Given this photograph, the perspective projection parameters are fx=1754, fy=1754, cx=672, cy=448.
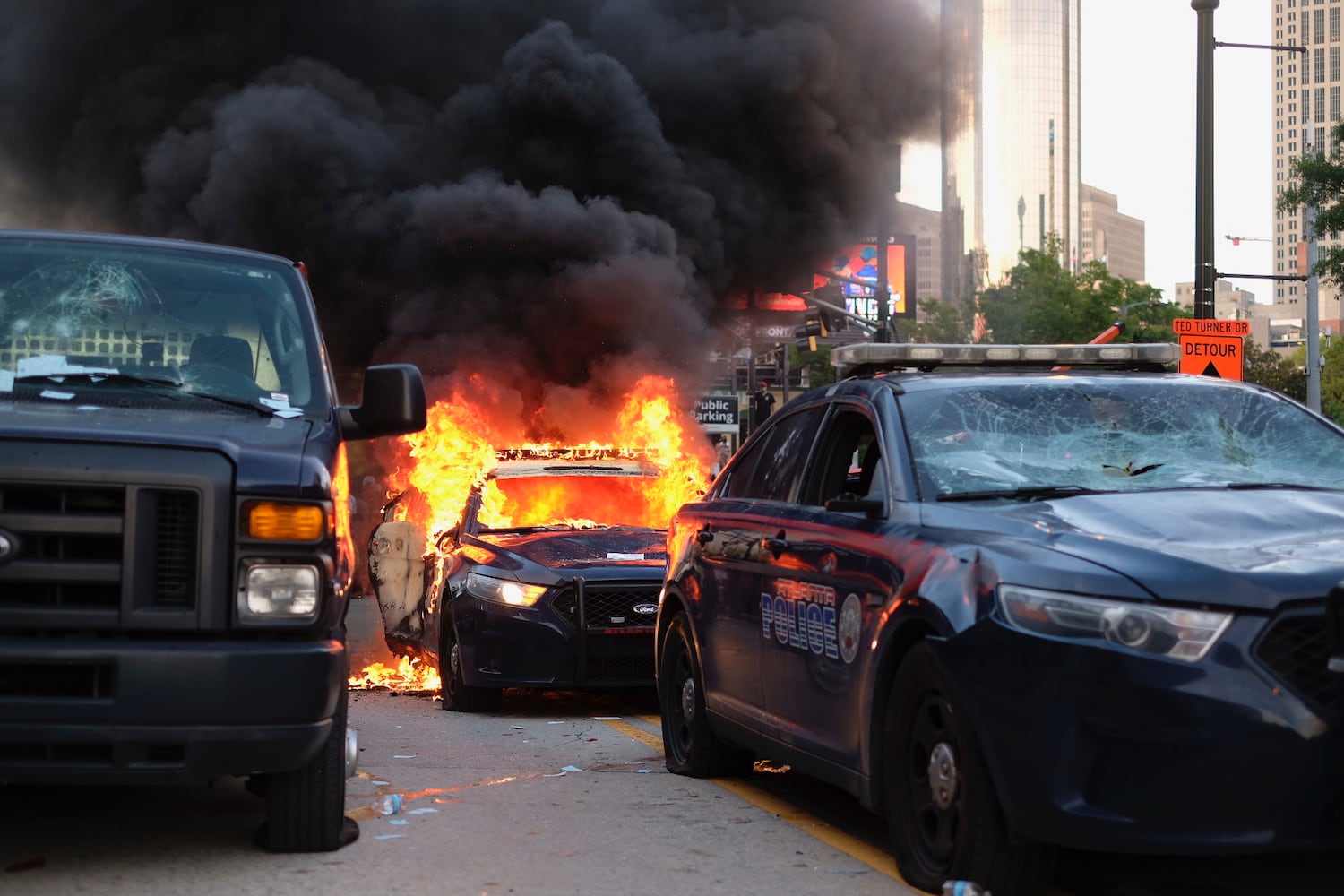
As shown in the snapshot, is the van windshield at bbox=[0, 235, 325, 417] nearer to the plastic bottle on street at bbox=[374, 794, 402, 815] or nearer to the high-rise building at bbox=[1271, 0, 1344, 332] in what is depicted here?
the plastic bottle on street at bbox=[374, 794, 402, 815]

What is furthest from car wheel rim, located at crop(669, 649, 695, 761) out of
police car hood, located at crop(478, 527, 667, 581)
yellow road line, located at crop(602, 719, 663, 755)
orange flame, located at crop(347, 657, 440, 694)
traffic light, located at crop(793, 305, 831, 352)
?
traffic light, located at crop(793, 305, 831, 352)

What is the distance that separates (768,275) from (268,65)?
7.96 meters

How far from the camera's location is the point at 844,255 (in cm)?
2897

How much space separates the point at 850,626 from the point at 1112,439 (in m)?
1.05

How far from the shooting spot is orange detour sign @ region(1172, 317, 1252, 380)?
14589 mm

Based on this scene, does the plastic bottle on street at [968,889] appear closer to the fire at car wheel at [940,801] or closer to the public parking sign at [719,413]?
the fire at car wheel at [940,801]

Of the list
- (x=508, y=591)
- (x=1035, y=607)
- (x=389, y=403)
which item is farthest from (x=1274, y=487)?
(x=508, y=591)

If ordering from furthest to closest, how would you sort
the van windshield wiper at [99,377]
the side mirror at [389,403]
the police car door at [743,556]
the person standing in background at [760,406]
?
the person standing in background at [760,406] → the police car door at [743,556] → the side mirror at [389,403] → the van windshield wiper at [99,377]

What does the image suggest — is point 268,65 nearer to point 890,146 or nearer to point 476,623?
point 890,146

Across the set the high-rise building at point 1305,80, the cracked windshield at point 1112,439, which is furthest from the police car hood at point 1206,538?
the high-rise building at point 1305,80

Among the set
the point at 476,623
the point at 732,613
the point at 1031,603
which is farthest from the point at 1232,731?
the point at 476,623

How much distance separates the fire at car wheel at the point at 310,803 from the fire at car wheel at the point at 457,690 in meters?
4.39

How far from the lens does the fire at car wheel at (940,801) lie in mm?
4539

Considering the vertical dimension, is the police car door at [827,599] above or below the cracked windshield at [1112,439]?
below
